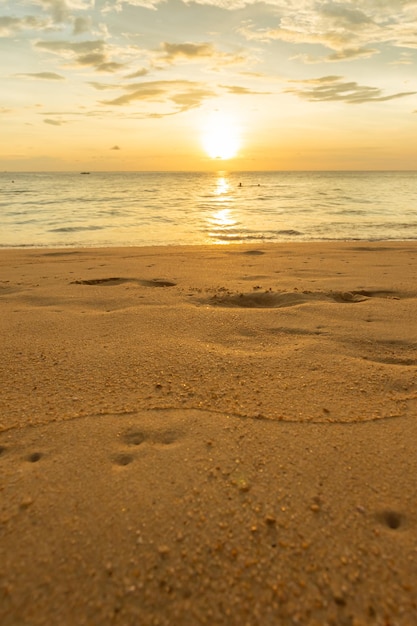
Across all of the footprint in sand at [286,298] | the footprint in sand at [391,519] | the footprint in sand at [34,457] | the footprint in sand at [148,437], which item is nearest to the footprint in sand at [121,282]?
the footprint in sand at [286,298]

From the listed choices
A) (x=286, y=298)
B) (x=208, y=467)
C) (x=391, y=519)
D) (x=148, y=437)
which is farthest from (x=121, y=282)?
(x=391, y=519)

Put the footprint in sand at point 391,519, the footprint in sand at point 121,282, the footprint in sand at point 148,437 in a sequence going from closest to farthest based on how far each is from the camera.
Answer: the footprint in sand at point 391,519, the footprint in sand at point 148,437, the footprint in sand at point 121,282

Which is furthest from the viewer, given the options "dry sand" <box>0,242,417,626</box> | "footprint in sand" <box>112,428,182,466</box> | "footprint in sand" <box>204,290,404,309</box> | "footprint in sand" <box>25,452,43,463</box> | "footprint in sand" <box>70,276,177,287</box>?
"footprint in sand" <box>70,276,177,287</box>

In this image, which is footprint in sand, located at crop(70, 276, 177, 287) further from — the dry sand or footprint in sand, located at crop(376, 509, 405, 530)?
footprint in sand, located at crop(376, 509, 405, 530)

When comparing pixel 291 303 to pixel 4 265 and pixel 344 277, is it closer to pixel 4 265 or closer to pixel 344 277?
pixel 344 277

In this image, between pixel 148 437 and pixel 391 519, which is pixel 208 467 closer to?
pixel 148 437

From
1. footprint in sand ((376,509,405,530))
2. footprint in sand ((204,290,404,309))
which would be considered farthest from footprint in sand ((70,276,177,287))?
footprint in sand ((376,509,405,530))

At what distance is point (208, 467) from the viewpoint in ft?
5.70

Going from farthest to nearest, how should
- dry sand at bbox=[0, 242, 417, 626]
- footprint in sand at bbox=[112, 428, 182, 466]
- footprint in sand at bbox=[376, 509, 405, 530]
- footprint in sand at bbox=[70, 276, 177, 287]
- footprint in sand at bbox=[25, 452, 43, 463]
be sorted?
footprint in sand at bbox=[70, 276, 177, 287]
footprint in sand at bbox=[112, 428, 182, 466]
footprint in sand at bbox=[25, 452, 43, 463]
footprint in sand at bbox=[376, 509, 405, 530]
dry sand at bbox=[0, 242, 417, 626]

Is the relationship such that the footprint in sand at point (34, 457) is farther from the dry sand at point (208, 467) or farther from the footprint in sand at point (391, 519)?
the footprint in sand at point (391, 519)

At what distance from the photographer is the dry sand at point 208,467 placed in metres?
1.24

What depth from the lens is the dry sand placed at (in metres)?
1.24

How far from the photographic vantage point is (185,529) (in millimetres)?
1440

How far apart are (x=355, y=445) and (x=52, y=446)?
4.43 ft
